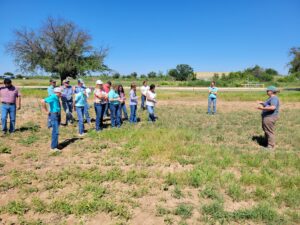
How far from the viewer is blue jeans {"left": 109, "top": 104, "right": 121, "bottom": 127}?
9766 mm

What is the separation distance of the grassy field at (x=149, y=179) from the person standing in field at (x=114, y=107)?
134 cm

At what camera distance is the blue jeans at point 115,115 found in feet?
32.0

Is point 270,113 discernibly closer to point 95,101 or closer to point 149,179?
point 149,179

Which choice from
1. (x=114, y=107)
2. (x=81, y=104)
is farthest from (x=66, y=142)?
(x=114, y=107)

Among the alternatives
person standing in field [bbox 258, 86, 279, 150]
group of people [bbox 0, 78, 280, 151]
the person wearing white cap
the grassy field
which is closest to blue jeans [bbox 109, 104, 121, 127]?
group of people [bbox 0, 78, 280, 151]

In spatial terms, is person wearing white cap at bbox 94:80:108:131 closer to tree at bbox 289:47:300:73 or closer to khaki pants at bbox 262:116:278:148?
khaki pants at bbox 262:116:278:148

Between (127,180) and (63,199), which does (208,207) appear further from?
(63,199)

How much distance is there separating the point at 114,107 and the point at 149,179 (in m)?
4.93

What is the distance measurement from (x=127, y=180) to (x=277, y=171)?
A: 10.4 feet

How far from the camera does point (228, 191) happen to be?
4.66m

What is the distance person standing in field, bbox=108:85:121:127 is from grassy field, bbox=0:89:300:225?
4.39 feet

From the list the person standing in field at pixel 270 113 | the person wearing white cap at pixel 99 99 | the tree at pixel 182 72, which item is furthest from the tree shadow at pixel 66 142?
the tree at pixel 182 72

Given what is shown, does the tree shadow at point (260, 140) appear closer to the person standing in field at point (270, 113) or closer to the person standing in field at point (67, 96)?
the person standing in field at point (270, 113)

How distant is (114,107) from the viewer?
9.75 m
